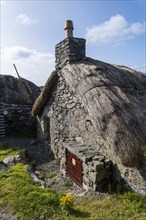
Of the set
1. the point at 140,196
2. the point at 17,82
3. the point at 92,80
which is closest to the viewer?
the point at 140,196

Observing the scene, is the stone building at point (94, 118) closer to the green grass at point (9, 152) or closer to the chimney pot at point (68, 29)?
the chimney pot at point (68, 29)

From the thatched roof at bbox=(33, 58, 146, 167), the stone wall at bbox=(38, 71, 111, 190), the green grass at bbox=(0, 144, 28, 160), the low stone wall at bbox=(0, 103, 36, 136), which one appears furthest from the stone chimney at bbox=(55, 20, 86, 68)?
the low stone wall at bbox=(0, 103, 36, 136)

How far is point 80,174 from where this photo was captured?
24.3 ft

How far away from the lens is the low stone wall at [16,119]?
615 inches

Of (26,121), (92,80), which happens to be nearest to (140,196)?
(92,80)

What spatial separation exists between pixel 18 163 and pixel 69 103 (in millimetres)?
3255

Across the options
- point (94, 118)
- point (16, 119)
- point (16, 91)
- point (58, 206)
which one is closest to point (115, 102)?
point (94, 118)

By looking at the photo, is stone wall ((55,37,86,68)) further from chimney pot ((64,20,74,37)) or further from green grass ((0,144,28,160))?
green grass ((0,144,28,160))

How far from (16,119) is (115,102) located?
10.5m

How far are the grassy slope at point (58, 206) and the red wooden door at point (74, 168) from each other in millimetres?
1139

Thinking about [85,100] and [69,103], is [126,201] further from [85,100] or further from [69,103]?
[69,103]

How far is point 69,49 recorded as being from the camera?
973cm

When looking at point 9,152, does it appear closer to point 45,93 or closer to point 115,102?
point 45,93

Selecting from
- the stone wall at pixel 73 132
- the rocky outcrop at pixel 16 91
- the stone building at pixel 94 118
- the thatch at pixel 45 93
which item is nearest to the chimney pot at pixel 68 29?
the stone building at pixel 94 118
